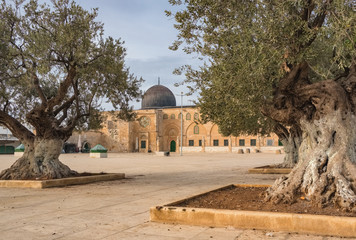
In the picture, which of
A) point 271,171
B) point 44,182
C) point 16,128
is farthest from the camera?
point 271,171

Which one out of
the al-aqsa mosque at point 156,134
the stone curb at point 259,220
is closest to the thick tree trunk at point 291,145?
the stone curb at point 259,220

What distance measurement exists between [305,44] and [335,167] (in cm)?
255

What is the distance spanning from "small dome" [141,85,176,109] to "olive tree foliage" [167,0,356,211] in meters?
64.9

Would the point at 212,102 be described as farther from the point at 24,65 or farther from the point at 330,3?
the point at 24,65

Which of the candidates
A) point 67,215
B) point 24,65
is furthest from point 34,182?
point 67,215

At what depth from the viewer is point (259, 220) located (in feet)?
17.5

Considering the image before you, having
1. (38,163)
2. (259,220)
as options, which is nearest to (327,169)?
(259,220)

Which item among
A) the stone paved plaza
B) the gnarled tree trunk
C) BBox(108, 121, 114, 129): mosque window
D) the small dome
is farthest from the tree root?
the small dome

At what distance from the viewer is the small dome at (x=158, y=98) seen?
A: 7300 cm

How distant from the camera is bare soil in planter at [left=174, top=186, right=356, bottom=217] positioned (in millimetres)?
5873

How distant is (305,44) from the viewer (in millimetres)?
7008

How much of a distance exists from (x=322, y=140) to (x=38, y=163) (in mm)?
9915

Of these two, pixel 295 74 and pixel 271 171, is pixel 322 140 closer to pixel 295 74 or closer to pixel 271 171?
pixel 295 74

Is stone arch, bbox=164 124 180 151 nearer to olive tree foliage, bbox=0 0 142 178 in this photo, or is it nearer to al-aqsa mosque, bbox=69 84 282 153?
al-aqsa mosque, bbox=69 84 282 153
